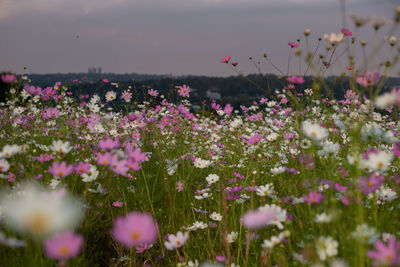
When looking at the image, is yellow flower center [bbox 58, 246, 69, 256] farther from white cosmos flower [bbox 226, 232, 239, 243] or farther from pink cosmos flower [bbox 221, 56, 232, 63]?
pink cosmos flower [bbox 221, 56, 232, 63]

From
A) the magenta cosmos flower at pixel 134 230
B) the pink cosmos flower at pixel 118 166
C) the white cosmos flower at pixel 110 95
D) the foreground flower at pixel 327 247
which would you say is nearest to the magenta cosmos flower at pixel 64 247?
the magenta cosmos flower at pixel 134 230

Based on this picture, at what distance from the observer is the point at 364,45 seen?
64.2 inches

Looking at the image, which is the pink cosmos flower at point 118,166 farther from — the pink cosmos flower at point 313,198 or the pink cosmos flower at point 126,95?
the pink cosmos flower at point 126,95

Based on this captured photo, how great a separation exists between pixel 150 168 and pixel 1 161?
142 cm

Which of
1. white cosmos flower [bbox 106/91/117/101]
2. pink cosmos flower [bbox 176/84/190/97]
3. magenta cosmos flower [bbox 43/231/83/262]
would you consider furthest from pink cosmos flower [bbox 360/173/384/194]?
white cosmos flower [bbox 106/91/117/101]

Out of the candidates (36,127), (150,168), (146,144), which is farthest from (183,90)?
(36,127)

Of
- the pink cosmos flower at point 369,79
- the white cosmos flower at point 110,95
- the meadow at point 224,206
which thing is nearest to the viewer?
the meadow at point 224,206

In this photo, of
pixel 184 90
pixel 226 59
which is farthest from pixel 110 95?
pixel 226 59

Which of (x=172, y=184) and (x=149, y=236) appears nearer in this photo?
(x=149, y=236)

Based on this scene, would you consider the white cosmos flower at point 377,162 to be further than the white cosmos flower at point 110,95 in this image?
No

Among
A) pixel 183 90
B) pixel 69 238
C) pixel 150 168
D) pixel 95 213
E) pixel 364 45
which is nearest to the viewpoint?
pixel 69 238

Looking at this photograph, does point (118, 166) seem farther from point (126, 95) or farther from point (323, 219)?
point (126, 95)

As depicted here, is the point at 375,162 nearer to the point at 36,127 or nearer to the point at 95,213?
the point at 95,213

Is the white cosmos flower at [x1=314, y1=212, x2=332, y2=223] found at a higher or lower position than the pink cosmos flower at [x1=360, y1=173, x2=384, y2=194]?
lower
